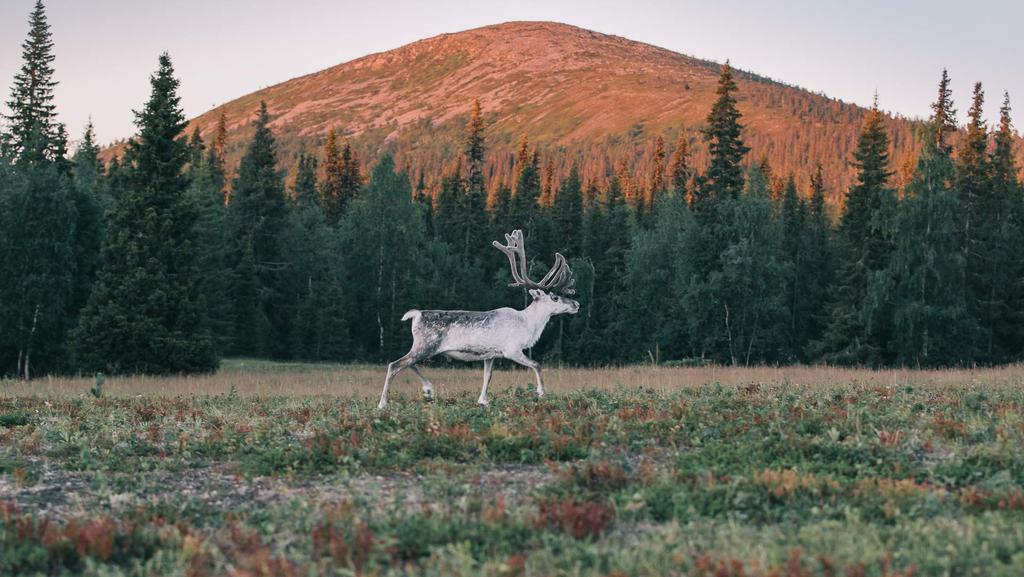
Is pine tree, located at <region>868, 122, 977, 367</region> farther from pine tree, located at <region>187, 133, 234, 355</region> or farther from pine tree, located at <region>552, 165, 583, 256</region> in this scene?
pine tree, located at <region>187, 133, 234, 355</region>

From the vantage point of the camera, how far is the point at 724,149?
6388cm

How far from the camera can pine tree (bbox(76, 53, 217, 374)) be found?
38812mm

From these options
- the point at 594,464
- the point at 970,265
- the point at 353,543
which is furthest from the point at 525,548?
the point at 970,265

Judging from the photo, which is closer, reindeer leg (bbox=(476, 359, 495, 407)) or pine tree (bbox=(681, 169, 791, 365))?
reindeer leg (bbox=(476, 359, 495, 407))

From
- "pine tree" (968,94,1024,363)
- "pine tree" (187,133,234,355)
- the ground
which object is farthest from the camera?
"pine tree" (187,133,234,355)

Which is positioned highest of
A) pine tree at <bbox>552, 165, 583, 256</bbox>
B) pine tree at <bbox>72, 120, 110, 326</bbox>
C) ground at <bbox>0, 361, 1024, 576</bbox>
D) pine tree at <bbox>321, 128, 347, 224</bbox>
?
pine tree at <bbox>321, 128, 347, 224</bbox>

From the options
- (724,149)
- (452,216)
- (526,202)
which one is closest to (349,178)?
(452,216)

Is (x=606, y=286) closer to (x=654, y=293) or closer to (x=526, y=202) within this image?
(x=654, y=293)

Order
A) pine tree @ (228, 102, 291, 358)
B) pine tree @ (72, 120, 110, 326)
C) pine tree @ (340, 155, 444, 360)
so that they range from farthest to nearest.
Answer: pine tree @ (228, 102, 291, 358) → pine tree @ (340, 155, 444, 360) → pine tree @ (72, 120, 110, 326)

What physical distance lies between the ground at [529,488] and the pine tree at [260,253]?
180 feet

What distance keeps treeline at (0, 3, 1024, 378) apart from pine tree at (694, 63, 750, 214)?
189 mm

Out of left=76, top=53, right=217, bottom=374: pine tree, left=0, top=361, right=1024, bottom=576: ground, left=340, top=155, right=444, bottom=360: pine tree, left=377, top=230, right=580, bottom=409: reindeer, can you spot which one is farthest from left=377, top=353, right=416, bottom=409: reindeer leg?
left=340, top=155, right=444, bottom=360: pine tree

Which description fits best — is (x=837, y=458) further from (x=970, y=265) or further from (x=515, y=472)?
(x=970, y=265)

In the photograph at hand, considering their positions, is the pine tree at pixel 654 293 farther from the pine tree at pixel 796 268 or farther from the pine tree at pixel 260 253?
the pine tree at pixel 260 253
